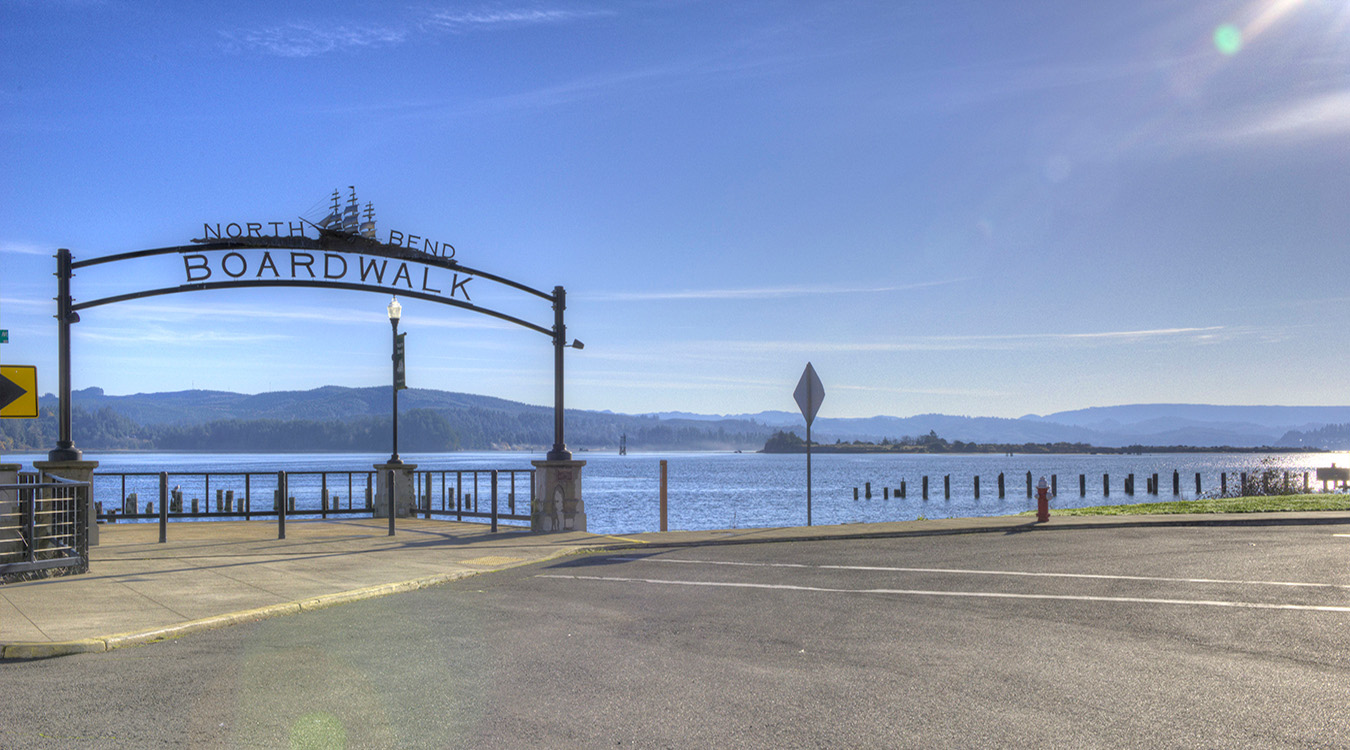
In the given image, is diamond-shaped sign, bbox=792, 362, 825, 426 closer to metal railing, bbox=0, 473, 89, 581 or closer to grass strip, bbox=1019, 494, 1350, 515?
grass strip, bbox=1019, 494, 1350, 515

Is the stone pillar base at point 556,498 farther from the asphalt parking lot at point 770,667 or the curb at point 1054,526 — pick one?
the asphalt parking lot at point 770,667

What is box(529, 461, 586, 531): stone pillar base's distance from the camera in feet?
62.1

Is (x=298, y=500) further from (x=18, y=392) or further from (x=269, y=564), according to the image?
(x=18, y=392)

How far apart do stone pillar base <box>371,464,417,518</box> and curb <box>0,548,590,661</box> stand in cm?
1051

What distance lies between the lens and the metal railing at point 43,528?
1205 centimetres

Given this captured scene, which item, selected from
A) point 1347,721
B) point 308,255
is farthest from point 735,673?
point 308,255

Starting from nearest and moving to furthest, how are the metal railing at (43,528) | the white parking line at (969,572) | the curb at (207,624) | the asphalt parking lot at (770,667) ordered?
1. the asphalt parking lot at (770,667)
2. the curb at (207,624)
3. the white parking line at (969,572)
4. the metal railing at (43,528)

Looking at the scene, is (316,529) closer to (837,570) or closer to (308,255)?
(308,255)

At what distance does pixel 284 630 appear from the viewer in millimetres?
8875

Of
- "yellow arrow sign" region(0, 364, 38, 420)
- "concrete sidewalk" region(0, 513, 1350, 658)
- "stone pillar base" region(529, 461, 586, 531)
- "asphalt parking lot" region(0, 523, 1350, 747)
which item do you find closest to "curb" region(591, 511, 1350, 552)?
"concrete sidewalk" region(0, 513, 1350, 658)

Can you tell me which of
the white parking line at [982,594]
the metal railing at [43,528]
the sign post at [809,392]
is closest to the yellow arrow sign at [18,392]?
the metal railing at [43,528]

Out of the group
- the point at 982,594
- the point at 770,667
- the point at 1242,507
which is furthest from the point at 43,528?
the point at 1242,507

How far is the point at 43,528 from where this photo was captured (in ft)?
42.3

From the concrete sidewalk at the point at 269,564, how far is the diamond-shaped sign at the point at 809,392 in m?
2.42
